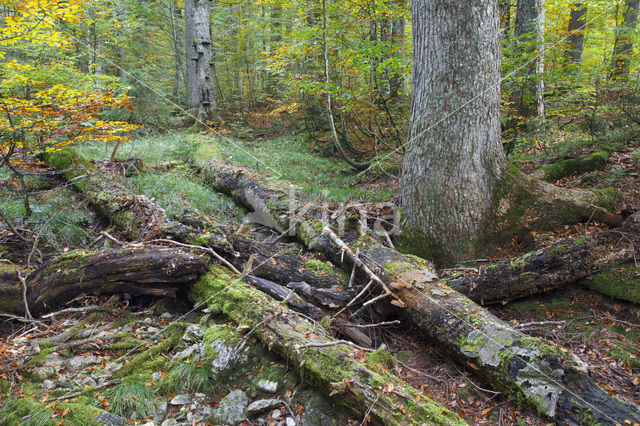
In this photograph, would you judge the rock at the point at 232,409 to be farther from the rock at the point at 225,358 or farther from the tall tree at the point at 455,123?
the tall tree at the point at 455,123

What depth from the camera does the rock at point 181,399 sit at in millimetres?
2545

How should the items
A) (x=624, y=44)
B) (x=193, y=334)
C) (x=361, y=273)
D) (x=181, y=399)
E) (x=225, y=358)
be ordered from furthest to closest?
1. (x=624, y=44)
2. (x=361, y=273)
3. (x=193, y=334)
4. (x=225, y=358)
5. (x=181, y=399)

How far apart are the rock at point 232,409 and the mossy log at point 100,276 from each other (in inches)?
56.9

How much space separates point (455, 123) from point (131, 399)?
14.0ft

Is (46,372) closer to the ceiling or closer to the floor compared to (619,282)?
closer to the floor

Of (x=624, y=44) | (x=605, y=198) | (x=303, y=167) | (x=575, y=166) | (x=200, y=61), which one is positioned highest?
(x=200, y=61)

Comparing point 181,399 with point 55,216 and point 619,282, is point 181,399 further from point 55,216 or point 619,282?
point 619,282

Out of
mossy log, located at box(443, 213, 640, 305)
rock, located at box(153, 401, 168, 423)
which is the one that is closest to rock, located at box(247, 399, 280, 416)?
rock, located at box(153, 401, 168, 423)

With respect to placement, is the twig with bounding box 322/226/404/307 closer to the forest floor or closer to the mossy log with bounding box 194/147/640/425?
the mossy log with bounding box 194/147/640/425

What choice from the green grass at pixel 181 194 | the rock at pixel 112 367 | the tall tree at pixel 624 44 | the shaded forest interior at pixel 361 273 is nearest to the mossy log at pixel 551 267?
the shaded forest interior at pixel 361 273

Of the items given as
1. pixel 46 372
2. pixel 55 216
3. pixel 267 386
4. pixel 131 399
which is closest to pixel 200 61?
pixel 55 216

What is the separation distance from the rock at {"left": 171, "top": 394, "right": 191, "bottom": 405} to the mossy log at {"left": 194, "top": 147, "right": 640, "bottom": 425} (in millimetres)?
2064

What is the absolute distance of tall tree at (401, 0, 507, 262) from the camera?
4.11 m

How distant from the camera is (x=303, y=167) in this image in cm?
1019
